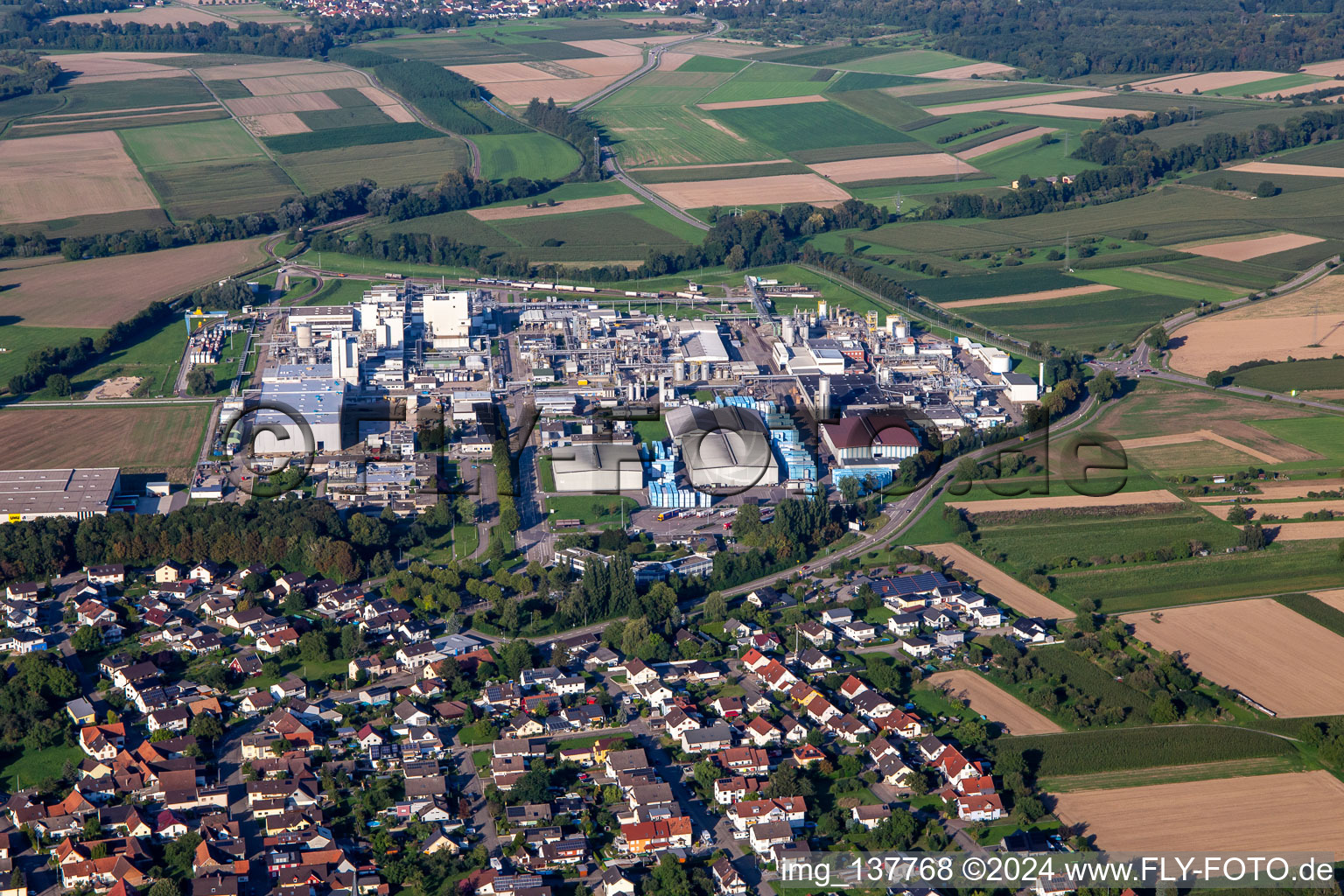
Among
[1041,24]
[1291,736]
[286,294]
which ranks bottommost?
[1291,736]

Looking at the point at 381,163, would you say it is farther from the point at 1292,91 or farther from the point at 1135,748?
the point at 1135,748

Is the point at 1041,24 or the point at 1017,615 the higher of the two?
the point at 1041,24

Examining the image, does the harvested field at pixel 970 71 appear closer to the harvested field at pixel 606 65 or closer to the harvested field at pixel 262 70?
the harvested field at pixel 606 65

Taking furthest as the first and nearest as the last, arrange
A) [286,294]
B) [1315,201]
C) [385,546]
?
1. [1315,201]
2. [286,294]
3. [385,546]

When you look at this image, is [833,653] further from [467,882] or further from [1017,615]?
[467,882]

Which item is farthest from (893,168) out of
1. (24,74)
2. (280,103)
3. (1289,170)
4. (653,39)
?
(24,74)

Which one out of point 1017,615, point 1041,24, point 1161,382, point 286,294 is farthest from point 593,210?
point 1041,24
